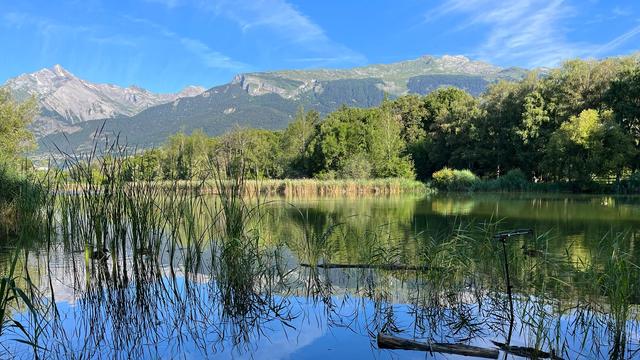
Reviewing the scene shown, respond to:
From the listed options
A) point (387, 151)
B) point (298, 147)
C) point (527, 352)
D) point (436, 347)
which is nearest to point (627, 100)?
point (387, 151)

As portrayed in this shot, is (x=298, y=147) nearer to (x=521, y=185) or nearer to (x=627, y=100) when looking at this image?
(x=521, y=185)

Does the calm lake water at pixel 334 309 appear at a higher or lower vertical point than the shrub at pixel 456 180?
lower

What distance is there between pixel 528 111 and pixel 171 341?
140ft

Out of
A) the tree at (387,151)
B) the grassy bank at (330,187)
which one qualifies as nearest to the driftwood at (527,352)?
the grassy bank at (330,187)

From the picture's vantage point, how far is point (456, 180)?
1668 inches

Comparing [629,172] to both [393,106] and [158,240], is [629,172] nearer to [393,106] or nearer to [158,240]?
[393,106]

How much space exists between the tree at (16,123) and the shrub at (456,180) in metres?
31.4

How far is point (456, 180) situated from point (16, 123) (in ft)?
106

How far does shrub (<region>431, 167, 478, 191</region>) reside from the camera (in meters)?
41.8

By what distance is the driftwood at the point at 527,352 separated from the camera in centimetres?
420

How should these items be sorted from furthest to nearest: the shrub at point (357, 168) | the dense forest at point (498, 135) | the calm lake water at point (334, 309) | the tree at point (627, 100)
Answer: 1. the shrub at point (357, 168)
2. the dense forest at point (498, 135)
3. the tree at point (627, 100)
4. the calm lake water at point (334, 309)

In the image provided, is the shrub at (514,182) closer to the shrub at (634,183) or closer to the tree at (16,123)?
the shrub at (634,183)

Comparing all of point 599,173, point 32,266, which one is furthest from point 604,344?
point 599,173

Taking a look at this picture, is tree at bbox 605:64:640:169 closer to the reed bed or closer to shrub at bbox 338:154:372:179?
shrub at bbox 338:154:372:179
